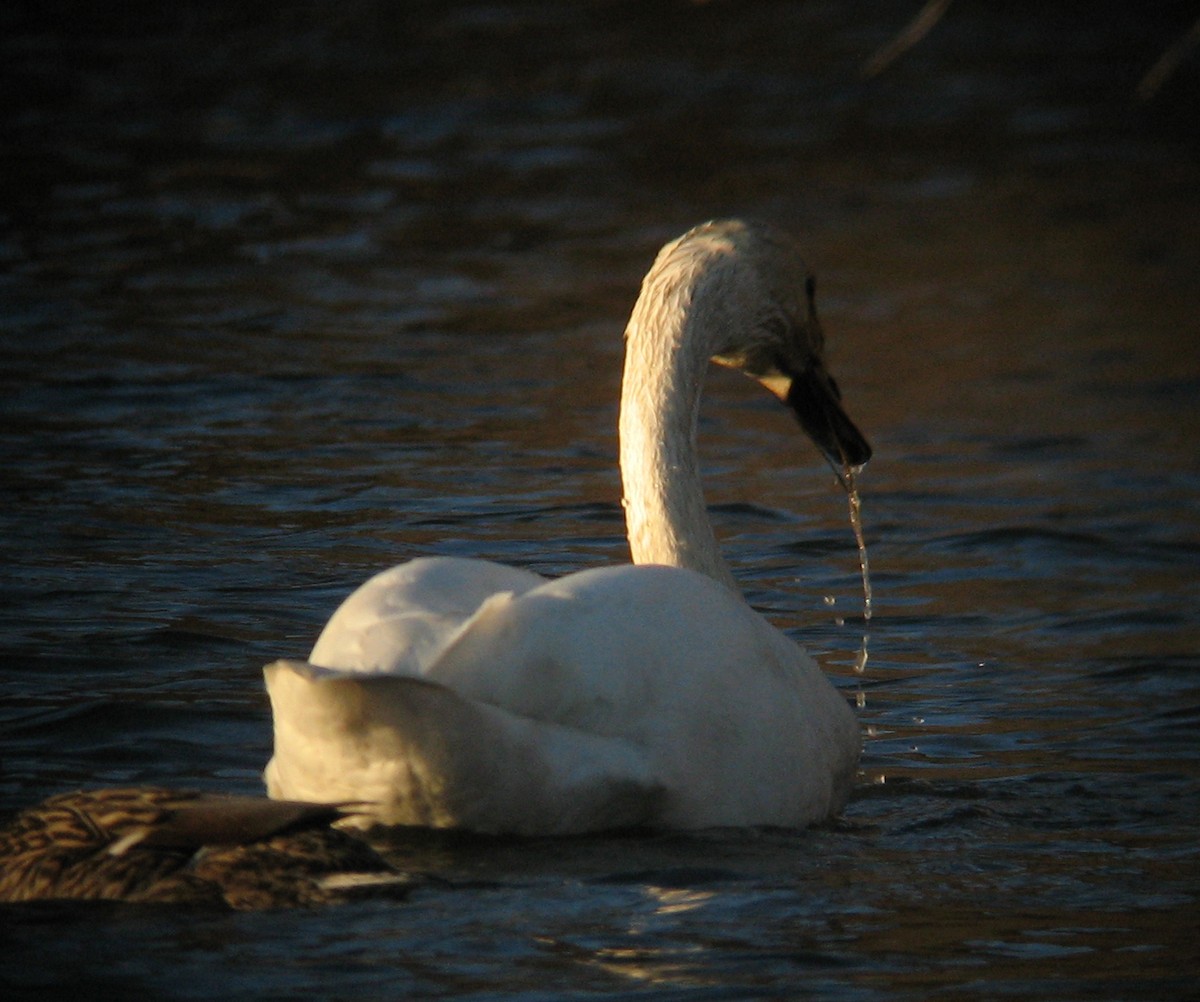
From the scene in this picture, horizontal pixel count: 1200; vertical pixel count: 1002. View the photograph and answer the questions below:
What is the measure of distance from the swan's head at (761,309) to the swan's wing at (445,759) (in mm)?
1995

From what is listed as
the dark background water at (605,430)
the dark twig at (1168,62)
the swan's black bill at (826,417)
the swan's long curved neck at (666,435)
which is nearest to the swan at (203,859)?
the dark background water at (605,430)

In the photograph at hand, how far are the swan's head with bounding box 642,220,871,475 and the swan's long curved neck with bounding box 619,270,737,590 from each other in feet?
0.11

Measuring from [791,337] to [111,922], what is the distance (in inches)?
122

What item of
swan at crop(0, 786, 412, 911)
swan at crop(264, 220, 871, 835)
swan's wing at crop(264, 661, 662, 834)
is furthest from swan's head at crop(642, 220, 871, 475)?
swan at crop(0, 786, 412, 911)

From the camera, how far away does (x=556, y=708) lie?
4887 mm

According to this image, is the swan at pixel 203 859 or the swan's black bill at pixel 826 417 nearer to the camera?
the swan at pixel 203 859

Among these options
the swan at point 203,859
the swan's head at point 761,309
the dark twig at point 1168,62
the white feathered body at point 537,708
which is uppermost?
the dark twig at point 1168,62

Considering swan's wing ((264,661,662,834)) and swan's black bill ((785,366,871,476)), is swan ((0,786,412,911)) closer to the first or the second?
swan's wing ((264,661,662,834))

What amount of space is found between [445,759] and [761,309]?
7.91 ft

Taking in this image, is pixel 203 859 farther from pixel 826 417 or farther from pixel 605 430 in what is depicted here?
pixel 605 430

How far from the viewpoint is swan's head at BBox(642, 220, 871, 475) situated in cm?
663

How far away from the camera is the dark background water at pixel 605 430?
15.9ft

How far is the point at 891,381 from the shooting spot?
1159cm

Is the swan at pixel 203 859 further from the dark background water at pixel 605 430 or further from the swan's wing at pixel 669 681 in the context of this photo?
the swan's wing at pixel 669 681
